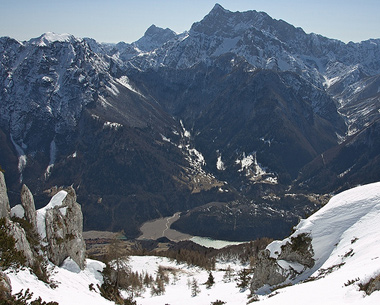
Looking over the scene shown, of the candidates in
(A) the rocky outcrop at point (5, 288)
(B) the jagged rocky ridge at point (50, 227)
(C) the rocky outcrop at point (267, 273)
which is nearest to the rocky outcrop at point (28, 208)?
(B) the jagged rocky ridge at point (50, 227)

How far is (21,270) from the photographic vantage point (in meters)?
51.4

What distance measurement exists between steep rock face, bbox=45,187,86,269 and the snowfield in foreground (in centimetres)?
232

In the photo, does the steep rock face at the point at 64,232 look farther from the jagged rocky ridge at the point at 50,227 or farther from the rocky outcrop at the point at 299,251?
the rocky outcrop at the point at 299,251

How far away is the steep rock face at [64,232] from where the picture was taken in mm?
69312

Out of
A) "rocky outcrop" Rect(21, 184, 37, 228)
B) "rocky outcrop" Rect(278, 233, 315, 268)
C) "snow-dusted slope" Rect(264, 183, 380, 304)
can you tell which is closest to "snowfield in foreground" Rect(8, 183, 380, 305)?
"snow-dusted slope" Rect(264, 183, 380, 304)

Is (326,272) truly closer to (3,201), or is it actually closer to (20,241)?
(20,241)

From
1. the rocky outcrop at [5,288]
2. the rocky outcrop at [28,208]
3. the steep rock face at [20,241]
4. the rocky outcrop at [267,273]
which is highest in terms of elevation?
the rocky outcrop at [28,208]

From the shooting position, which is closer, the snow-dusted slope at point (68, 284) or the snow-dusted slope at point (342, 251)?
the snow-dusted slope at point (342, 251)

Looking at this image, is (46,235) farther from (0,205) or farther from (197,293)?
(197,293)

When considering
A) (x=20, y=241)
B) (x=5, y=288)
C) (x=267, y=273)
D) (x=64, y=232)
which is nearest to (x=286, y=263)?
(x=267, y=273)

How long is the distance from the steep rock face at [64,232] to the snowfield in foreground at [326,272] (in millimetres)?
2316

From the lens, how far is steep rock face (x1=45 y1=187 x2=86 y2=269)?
69.3 metres

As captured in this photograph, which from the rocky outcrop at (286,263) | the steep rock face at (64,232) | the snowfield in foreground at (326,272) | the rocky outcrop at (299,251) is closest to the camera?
the snowfield in foreground at (326,272)

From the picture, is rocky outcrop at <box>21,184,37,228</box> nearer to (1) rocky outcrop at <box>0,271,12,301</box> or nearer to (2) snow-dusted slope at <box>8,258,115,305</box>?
(2) snow-dusted slope at <box>8,258,115,305</box>
